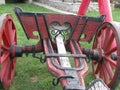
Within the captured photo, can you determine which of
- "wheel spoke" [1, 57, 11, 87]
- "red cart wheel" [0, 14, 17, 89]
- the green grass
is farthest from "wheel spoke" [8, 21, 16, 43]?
the green grass

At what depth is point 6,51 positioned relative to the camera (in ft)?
12.2

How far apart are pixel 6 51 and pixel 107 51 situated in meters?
1.18

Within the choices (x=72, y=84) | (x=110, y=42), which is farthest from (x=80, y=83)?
(x=110, y=42)

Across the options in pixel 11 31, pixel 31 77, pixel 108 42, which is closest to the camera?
pixel 108 42

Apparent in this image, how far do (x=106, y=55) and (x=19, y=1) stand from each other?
10.4 metres

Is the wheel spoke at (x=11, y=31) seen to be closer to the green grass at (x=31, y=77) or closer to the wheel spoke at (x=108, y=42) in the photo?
the green grass at (x=31, y=77)

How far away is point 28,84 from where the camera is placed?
12.9 feet

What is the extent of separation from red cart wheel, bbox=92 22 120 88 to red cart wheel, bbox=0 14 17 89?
1057 mm

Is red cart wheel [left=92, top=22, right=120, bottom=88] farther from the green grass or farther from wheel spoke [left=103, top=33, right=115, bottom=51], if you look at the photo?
the green grass

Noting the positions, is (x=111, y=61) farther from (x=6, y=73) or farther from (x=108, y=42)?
(x=6, y=73)

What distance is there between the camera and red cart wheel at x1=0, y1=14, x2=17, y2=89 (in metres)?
3.39

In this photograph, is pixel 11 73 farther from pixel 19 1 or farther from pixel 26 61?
pixel 19 1

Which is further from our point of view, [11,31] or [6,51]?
[11,31]

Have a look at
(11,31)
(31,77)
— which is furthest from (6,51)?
(31,77)
